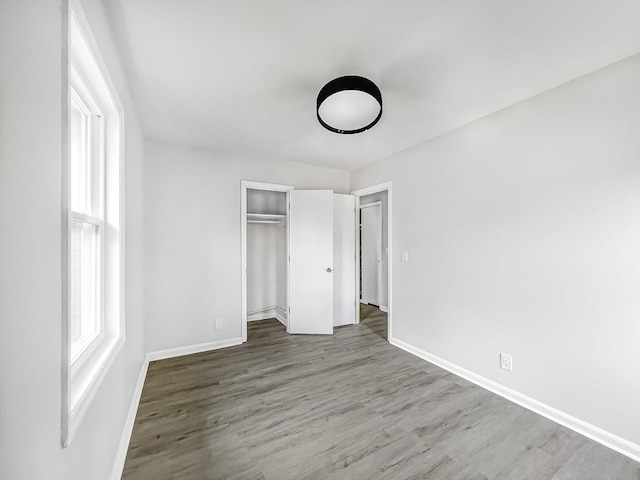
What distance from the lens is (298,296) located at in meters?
4.01

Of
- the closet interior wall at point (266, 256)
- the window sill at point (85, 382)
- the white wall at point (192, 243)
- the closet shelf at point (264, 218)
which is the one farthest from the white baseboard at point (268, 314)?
the window sill at point (85, 382)

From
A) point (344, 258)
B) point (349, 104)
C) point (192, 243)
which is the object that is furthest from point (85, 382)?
point (344, 258)

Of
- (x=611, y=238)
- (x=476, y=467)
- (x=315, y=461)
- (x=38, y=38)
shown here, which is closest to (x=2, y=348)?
(x=38, y=38)

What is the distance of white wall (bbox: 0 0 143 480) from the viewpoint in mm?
575

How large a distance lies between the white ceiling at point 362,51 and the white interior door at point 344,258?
5.98ft

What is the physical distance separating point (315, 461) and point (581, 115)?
2.94 metres

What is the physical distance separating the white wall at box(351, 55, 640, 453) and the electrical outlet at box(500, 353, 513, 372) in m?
0.04

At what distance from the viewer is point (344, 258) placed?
4.41 m

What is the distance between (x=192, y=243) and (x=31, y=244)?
283 cm

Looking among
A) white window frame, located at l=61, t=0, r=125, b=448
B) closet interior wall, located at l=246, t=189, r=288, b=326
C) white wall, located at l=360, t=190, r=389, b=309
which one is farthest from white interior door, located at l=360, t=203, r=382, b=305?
white window frame, located at l=61, t=0, r=125, b=448

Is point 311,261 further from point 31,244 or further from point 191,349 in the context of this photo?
point 31,244

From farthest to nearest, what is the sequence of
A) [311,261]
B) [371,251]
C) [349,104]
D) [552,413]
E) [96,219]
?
1. [371,251]
2. [311,261]
3. [552,413]
4. [349,104]
5. [96,219]

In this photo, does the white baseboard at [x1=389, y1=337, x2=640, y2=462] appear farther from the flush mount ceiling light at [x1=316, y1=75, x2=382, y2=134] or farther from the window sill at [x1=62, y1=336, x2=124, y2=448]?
the window sill at [x1=62, y1=336, x2=124, y2=448]

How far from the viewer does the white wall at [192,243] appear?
10.3ft
